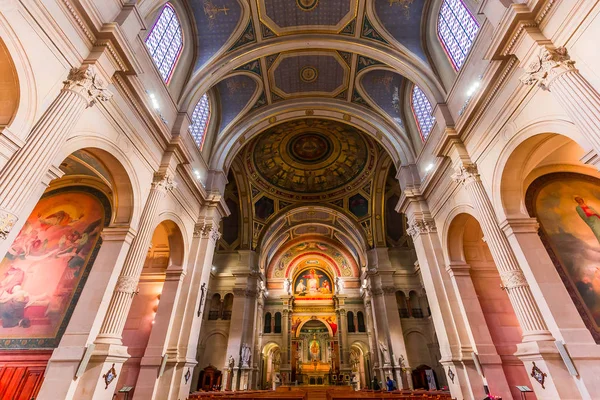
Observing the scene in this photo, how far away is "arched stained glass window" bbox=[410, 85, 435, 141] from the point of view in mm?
11979

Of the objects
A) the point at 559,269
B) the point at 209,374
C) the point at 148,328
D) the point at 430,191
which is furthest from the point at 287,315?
the point at 559,269

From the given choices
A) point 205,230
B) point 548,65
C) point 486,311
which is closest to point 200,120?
point 205,230

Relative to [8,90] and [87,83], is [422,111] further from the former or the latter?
[8,90]

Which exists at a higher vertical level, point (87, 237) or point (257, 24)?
point (257, 24)

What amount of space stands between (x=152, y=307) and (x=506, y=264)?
11.6 m

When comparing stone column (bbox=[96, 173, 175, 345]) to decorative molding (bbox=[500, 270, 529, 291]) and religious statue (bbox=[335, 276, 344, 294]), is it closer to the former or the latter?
decorative molding (bbox=[500, 270, 529, 291])

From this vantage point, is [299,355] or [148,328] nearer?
[148,328]

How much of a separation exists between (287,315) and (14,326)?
22329 mm

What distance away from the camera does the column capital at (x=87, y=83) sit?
5.45 meters

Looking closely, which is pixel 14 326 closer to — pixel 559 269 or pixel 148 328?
pixel 148 328

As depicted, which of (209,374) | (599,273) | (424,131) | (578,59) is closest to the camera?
(578,59)

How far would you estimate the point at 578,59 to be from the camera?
16.9 ft

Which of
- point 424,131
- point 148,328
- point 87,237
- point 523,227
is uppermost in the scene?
point 424,131

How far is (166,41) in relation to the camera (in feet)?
31.9
